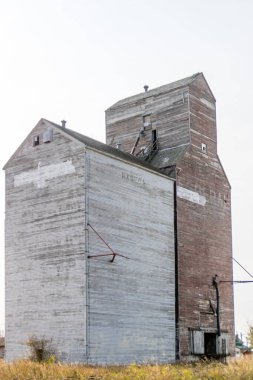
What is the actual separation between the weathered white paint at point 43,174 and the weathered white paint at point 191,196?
278 inches

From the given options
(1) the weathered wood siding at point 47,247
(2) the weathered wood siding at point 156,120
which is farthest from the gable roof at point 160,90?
(1) the weathered wood siding at point 47,247

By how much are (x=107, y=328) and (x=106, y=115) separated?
53.1ft

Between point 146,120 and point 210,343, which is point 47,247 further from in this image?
point 146,120

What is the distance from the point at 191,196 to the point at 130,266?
22.2ft

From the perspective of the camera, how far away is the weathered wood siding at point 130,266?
28406 millimetres

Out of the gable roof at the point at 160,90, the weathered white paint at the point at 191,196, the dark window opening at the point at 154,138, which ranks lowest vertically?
the weathered white paint at the point at 191,196

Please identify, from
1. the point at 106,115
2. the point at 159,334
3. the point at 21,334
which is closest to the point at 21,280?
the point at 21,334

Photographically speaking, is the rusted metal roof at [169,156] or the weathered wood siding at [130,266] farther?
the rusted metal roof at [169,156]

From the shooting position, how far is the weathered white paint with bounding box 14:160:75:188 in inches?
1178

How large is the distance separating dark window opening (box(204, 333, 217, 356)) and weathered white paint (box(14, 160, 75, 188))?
1218 centimetres

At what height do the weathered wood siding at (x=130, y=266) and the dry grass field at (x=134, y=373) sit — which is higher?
the weathered wood siding at (x=130, y=266)

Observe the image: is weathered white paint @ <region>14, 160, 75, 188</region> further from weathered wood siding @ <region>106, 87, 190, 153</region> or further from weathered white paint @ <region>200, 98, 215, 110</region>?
weathered white paint @ <region>200, 98, 215, 110</region>

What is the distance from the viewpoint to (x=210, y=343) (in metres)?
36.0

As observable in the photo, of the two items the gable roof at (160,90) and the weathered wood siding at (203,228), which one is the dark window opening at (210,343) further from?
the gable roof at (160,90)
